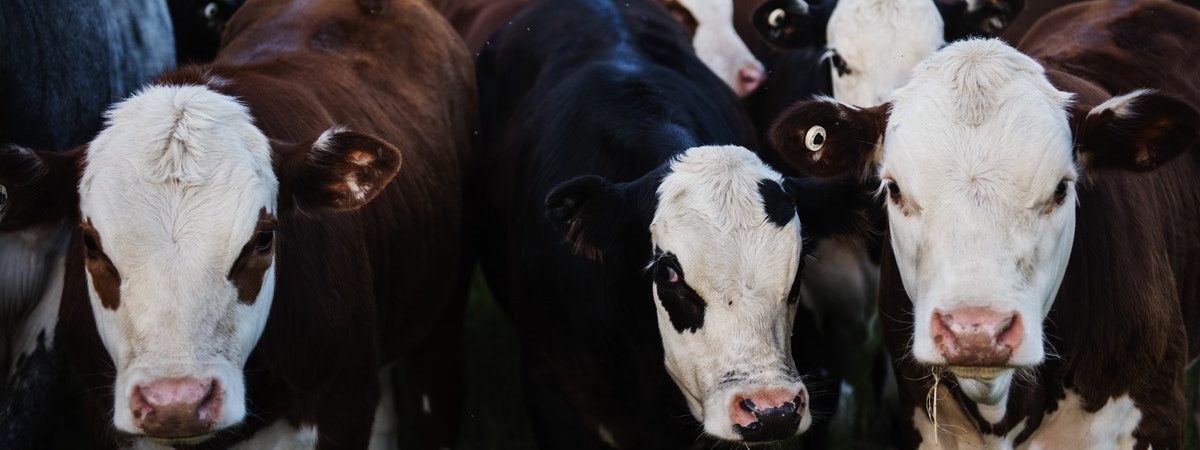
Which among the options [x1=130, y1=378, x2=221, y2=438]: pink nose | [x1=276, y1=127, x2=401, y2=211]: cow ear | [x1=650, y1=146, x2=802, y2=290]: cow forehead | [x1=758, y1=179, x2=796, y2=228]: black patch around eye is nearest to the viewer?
[x1=130, y1=378, x2=221, y2=438]: pink nose

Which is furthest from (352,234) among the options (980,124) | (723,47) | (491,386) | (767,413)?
(723,47)

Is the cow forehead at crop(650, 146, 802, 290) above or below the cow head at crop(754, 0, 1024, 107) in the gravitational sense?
above

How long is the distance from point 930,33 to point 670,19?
1071 mm

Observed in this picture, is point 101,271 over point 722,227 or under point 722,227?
over

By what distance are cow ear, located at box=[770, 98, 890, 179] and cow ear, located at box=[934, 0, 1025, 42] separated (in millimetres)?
2167

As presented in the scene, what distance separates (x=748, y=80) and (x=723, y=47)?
0.39 metres

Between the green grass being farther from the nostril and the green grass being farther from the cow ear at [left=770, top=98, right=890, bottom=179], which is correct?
the nostril

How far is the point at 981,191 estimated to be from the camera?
13.5 feet

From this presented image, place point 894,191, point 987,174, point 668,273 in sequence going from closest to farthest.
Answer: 1. point 987,174
2. point 894,191
3. point 668,273

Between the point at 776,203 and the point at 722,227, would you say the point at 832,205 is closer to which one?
the point at 776,203

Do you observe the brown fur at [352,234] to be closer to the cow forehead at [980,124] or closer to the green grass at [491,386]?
the green grass at [491,386]

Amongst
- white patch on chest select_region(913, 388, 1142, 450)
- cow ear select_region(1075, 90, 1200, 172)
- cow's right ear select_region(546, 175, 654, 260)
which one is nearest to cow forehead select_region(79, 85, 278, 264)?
cow's right ear select_region(546, 175, 654, 260)

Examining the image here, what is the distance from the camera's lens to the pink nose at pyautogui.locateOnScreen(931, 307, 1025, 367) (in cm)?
388

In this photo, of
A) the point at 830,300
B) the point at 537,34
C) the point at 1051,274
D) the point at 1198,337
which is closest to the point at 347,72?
the point at 537,34
